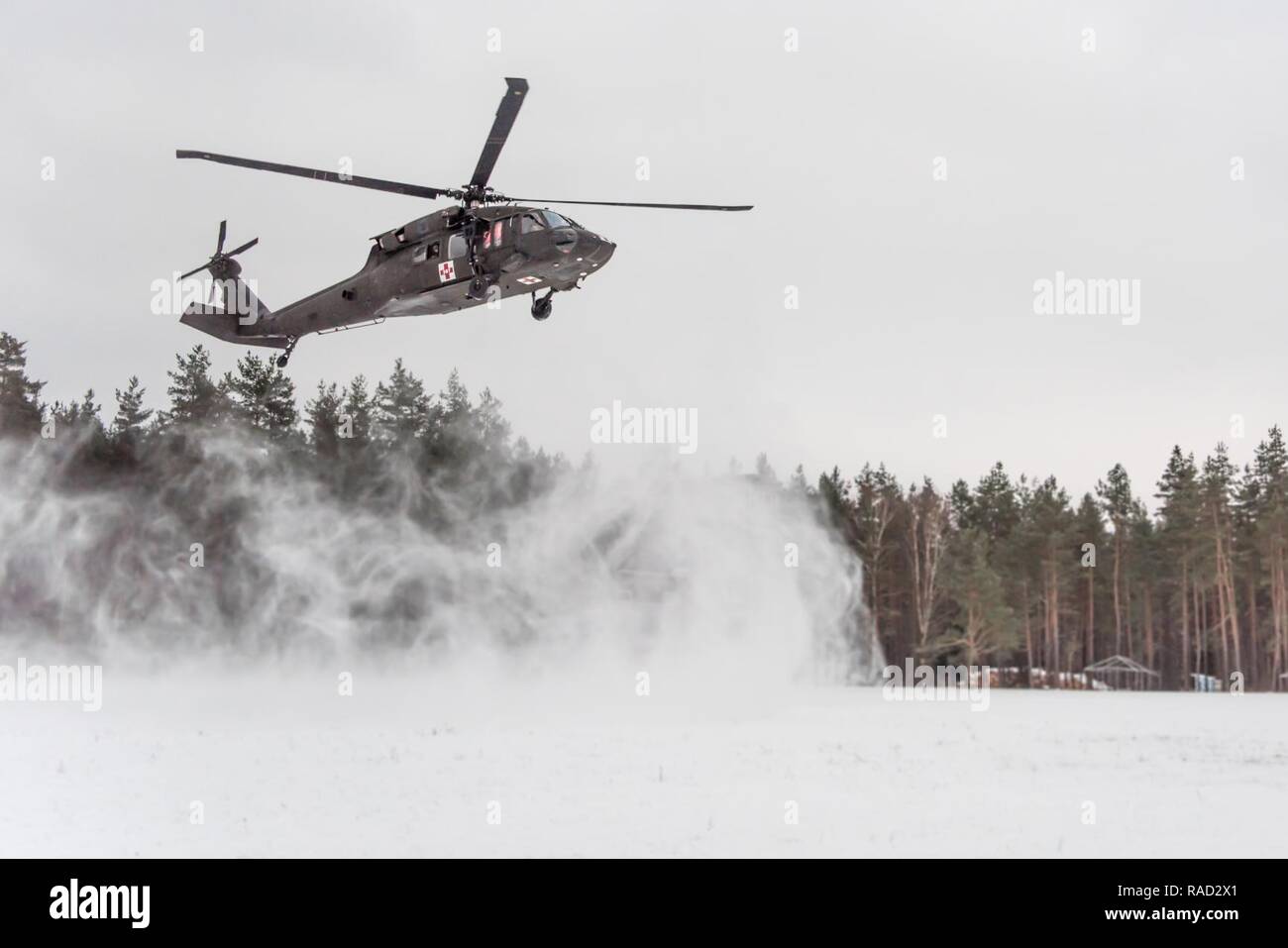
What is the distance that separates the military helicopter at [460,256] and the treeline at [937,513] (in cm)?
1866

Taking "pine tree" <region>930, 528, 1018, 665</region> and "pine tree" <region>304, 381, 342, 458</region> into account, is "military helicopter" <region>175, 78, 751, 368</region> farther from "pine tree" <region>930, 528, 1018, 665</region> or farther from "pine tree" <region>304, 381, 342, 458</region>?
"pine tree" <region>930, 528, 1018, 665</region>

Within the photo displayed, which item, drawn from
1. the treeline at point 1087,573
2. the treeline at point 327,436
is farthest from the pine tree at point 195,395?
the treeline at point 1087,573

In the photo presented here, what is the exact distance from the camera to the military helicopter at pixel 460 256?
1839 cm

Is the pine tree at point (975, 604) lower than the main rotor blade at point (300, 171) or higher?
lower

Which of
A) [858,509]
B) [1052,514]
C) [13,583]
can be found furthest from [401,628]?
[1052,514]

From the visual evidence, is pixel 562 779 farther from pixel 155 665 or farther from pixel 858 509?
pixel 858 509

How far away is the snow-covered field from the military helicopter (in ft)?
24.5

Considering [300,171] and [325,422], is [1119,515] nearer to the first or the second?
[325,422]

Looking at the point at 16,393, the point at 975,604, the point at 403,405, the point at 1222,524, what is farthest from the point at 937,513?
the point at 16,393

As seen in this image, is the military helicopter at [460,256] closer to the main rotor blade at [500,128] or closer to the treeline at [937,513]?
the main rotor blade at [500,128]
